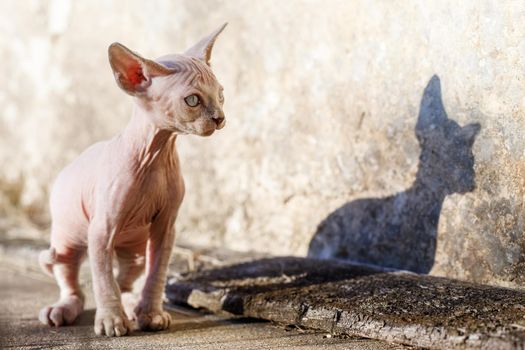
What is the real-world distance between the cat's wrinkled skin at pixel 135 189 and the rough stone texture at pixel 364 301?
0.28 meters

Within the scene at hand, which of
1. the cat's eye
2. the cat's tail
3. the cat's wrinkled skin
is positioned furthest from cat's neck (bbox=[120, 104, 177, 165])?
the cat's tail

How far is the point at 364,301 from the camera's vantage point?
1828mm

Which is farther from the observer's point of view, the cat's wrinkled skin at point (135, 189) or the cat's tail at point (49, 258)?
the cat's tail at point (49, 258)

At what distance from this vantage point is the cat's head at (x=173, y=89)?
173 cm

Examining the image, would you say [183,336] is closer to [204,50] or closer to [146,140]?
[146,140]

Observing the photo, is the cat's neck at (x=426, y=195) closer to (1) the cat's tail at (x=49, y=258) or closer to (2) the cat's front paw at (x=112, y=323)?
(2) the cat's front paw at (x=112, y=323)

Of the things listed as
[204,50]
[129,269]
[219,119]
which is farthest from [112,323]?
[204,50]

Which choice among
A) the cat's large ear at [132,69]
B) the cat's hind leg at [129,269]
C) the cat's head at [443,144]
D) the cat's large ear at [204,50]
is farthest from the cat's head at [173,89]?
the cat's head at [443,144]

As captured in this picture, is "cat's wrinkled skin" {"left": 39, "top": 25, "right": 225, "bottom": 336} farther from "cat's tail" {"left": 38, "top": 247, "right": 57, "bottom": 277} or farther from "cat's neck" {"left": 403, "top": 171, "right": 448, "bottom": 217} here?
"cat's neck" {"left": 403, "top": 171, "right": 448, "bottom": 217}

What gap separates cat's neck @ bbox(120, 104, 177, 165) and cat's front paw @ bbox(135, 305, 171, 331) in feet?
1.47

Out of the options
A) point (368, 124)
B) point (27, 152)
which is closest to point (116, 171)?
point (368, 124)

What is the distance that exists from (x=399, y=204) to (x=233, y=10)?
114cm

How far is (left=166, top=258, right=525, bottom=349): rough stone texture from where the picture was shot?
1550 mm

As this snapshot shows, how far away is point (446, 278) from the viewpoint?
2.04 meters
